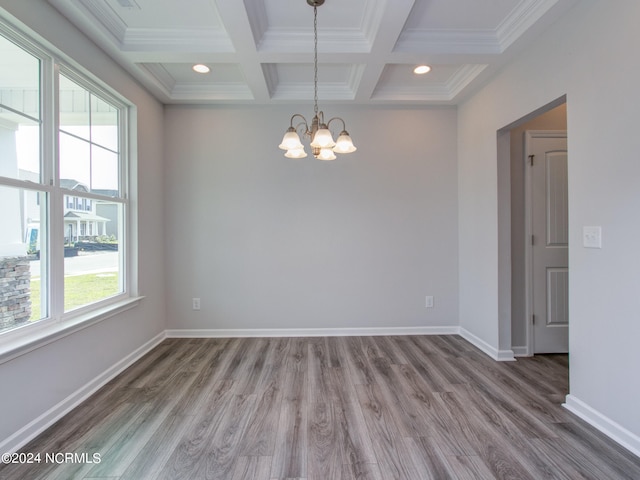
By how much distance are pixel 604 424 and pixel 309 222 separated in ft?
9.32

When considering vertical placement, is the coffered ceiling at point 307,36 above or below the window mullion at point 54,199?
above

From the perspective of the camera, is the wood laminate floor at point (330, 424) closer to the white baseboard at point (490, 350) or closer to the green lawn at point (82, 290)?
the white baseboard at point (490, 350)

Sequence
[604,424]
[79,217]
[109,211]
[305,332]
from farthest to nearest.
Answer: [305,332] → [109,211] → [79,217] → [604,424]

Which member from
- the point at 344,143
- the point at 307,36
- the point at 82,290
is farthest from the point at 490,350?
the point at 82,290

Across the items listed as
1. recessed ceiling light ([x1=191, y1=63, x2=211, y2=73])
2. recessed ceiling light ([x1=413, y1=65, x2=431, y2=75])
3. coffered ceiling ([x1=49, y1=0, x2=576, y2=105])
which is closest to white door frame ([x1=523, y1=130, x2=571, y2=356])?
coffered ceiling ([x1=49, y1=0, x2=576, y2=105])

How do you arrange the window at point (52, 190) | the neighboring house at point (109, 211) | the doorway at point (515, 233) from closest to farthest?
1. the window at point (52, 190)
2. the neighboring house at point (109, 211)
3. the doorway at point (515, 233)

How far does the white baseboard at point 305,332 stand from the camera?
11.2 feet

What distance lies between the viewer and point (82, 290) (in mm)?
2314

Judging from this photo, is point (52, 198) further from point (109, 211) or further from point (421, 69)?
point (421, 69)

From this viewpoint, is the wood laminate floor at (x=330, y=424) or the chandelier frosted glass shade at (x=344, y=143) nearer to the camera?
the wood laminate floor at (x=330, y=424)

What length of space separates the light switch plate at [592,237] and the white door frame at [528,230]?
1009 mm

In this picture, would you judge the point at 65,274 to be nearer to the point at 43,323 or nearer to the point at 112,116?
the point at 43,323

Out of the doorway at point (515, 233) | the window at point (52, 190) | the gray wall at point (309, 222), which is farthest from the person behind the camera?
the gray wall at point (309, 222)

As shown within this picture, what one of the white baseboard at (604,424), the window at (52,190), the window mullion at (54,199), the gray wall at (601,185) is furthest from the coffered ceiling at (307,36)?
the white baseboard at (604,424)
